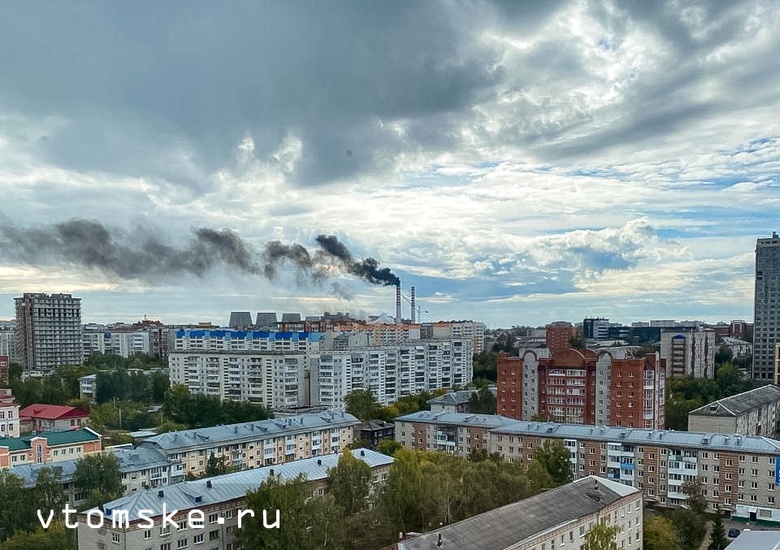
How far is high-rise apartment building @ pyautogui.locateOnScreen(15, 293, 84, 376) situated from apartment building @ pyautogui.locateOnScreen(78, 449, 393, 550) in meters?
39.2

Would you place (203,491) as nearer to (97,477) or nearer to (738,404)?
(97,477)

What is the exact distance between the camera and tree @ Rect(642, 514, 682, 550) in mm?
11820

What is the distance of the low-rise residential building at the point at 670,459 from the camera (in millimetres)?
15016

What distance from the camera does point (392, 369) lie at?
34.2 metres

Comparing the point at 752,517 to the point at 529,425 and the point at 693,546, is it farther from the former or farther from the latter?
the point at 529,425

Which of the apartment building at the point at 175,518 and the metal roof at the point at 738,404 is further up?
the apartment building at the point at 175,518

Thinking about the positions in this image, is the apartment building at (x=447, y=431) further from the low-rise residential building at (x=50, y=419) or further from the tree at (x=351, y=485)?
the low-rise residential building at (x=50, y=419)

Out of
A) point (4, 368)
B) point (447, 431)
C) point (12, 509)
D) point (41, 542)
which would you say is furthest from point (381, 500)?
point (4, 368)

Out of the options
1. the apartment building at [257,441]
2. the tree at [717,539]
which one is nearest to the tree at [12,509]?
the apartment building at [257,441]

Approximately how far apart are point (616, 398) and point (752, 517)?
7.48 metres

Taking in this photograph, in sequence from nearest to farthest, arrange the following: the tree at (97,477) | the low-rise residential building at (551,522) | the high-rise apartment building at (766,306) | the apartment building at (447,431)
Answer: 1. the low-rise residential building at (551,522)
2. the tree at (97,477)
3. the apartment building at (447,431)
4. the high-rise apartment building at (766,306)

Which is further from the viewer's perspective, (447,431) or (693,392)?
(693,392)

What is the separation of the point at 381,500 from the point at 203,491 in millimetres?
3166

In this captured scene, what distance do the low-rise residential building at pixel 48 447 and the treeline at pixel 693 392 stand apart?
20401 mm
